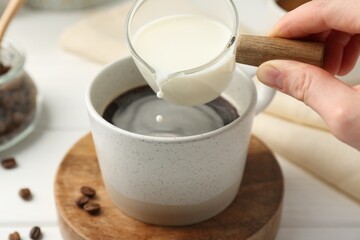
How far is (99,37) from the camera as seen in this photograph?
119 centimetres

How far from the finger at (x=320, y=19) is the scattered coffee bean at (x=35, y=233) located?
16.2 inches

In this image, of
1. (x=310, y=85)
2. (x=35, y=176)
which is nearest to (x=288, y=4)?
(x=310, y=85)

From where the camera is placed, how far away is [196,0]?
2.99 ft

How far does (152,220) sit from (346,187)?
0.98ft

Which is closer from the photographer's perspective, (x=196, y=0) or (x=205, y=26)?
(x=205, y=26)

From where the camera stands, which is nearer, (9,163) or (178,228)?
(178,228)

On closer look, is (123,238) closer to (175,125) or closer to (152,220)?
(152,220)

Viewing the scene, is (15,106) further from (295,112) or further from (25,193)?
(295,112)

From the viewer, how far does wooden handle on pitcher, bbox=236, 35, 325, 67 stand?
0.69m

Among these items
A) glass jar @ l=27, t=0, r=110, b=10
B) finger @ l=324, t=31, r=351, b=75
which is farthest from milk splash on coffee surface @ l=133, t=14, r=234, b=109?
glass jar @ l=27, t=0, r=110, b=10

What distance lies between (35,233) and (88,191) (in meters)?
0.09

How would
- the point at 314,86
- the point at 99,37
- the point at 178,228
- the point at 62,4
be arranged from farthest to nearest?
the point at 62,4
the point at 99,37
the point at 178,228
the point at 314,86

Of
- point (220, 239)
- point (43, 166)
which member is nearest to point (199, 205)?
point (220, 239)

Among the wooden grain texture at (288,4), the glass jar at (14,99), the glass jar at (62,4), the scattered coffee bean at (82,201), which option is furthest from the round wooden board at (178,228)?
the glass jar at (62,4)
